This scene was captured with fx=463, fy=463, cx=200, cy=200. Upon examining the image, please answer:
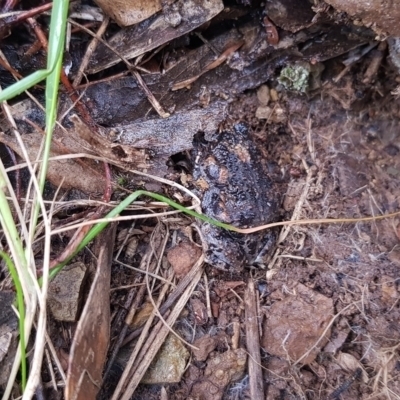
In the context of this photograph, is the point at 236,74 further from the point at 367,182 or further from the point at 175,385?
the point at 175,385

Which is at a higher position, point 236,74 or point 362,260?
point 236,74

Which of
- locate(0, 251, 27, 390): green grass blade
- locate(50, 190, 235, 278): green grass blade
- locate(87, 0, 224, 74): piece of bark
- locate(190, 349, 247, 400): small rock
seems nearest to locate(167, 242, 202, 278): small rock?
Answer: locate(50, 190, 235, 278): green grass blade

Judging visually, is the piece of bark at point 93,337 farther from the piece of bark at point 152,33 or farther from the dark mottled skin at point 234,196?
the piece of bark at point 152,33

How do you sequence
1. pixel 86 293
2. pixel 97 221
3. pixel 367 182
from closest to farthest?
1. pixel 97 221
2. pixel 86 293
3. pixel 367 182

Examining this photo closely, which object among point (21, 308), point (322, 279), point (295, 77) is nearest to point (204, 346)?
point (322, 279)

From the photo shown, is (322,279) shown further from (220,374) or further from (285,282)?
(220,374)

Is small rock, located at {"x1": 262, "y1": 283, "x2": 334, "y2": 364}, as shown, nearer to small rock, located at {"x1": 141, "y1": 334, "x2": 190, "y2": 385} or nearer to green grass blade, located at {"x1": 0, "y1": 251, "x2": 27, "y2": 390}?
small rock, located at {"x1": 141, "y1": 334, "x2": 190, "y2": 385}

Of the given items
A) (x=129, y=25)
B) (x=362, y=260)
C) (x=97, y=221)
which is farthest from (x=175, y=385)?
(x=129, y=25)
